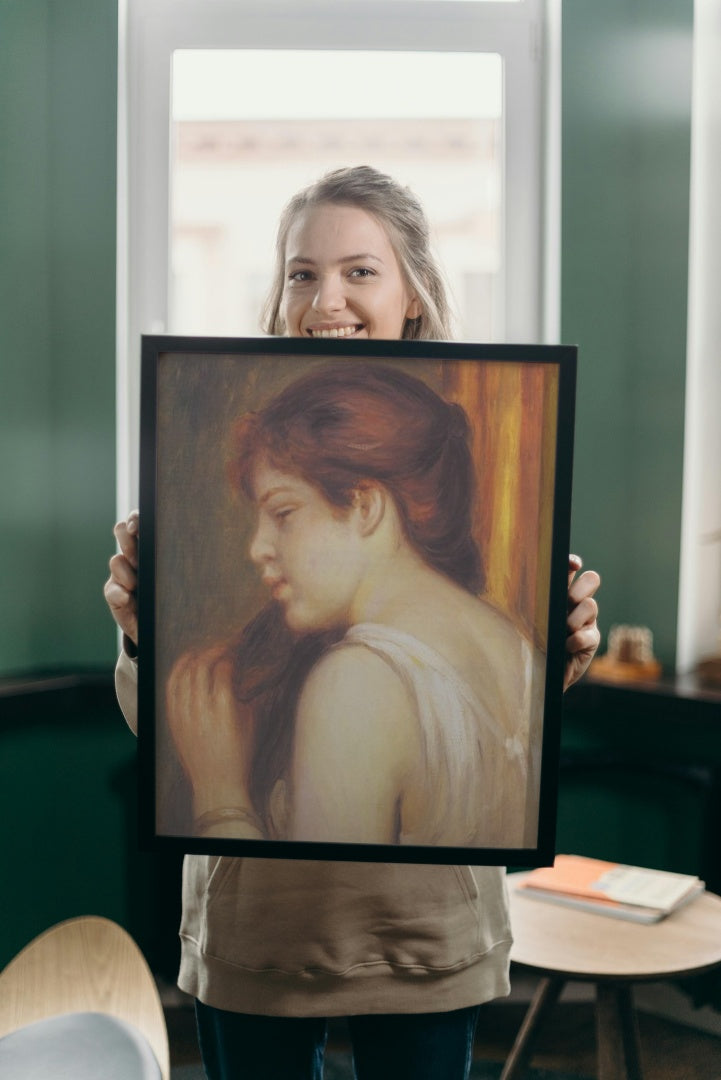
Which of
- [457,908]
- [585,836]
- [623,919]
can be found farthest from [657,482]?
[457,908]

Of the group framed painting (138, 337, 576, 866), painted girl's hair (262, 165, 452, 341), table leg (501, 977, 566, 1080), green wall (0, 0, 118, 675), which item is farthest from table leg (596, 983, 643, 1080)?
green wall (0, 0, 118, 675)

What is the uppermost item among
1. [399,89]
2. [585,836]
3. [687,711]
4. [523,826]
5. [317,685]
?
[399,89]

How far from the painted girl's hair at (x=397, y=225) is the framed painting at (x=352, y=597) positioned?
0.27m

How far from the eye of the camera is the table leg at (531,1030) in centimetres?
182

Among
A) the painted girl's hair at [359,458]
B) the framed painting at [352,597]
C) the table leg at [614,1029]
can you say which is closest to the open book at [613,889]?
the table leg at [614,1029]

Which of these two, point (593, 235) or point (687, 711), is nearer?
point (687, 711)

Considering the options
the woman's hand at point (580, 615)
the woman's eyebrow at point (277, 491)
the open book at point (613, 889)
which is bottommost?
the open book at point (613, 889)

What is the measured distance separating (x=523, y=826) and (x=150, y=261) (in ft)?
6.47

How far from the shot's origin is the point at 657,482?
8.34 feet

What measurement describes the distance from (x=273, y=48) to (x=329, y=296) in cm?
172

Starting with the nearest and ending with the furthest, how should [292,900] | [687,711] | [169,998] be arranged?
[292,900] → [687,711] → [169,998]

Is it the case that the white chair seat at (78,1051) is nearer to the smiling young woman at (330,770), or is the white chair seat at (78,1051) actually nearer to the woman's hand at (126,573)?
the smiling young woman at (330,770)

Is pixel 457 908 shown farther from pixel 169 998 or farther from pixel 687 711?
pixel 169 998

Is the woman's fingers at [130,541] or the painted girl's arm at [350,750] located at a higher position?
the woman's fingers at [130,541]
